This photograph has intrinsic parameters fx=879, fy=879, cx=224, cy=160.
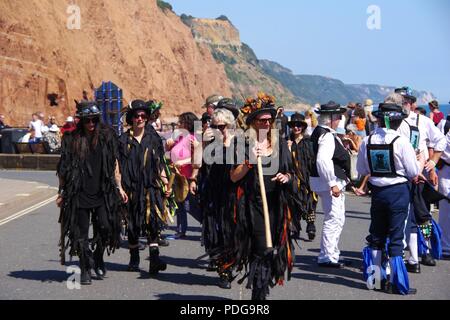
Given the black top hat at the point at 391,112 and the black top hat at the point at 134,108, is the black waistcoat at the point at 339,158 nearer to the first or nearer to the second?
the black top hat at the point at 391,112

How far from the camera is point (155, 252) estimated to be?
9.48 m

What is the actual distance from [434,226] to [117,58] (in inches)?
2174

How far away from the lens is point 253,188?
24.3ft

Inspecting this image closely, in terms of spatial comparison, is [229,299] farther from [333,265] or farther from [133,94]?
[133,94]

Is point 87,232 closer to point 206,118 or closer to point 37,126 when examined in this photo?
point 206,118

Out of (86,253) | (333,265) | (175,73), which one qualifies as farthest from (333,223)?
(175,73)

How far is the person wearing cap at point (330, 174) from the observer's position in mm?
9797

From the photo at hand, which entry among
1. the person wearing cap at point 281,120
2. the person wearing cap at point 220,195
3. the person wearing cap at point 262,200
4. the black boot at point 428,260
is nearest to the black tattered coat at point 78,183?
the person wearing cap at point 220,195

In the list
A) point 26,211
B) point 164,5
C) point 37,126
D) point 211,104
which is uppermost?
point 164,5

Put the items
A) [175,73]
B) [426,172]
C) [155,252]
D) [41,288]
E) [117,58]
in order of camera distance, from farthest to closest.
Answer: [175,73] < [117,58] < [426,172] < [155,252] < [41,288]

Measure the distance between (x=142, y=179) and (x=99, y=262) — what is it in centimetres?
101

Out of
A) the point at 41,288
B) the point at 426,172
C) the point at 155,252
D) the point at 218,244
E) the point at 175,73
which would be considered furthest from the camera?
the point at 175,73

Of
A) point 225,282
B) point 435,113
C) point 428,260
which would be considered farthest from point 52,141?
point 225,282

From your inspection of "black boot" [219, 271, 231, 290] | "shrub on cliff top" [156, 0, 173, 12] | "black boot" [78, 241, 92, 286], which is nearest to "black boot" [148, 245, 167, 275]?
"black boot" [78, 241, 92, 286]
